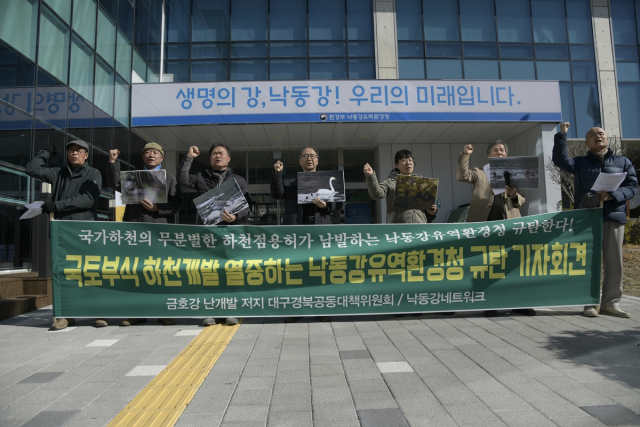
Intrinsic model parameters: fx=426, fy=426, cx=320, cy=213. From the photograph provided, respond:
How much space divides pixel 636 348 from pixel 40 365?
4.59 meters

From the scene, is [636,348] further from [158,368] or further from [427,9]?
[427,9]

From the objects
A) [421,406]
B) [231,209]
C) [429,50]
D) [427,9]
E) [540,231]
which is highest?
[427,9]

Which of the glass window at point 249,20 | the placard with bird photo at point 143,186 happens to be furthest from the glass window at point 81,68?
the placard with bird photo at point 143,186

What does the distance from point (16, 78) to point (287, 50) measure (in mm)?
9970

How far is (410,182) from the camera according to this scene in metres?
4.70

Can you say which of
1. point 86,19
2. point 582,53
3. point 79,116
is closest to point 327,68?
point 86,19

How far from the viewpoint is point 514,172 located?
4.66 m

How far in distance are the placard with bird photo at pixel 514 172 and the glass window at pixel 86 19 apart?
9936 millimetres

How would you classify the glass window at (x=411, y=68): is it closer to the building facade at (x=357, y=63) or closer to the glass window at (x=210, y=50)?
the building facade at (x=357, y=63)

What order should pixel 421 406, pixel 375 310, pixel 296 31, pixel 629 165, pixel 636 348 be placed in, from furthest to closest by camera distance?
pixel 296 31 → pixel 629 165 → pixel 375 310 → pixel 636 348 → pixel 421 406

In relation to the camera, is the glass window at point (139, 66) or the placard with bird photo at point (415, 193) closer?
the placard with bird photo at point (415, 193)

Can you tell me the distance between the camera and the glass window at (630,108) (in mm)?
17734

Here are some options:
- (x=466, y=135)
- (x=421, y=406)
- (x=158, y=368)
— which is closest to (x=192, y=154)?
(x=158, y=368)

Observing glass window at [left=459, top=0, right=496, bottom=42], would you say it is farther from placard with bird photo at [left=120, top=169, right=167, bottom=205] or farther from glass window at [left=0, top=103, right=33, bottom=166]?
placard with bird photo at [left=120, top=169, right=167, bottom=205]
